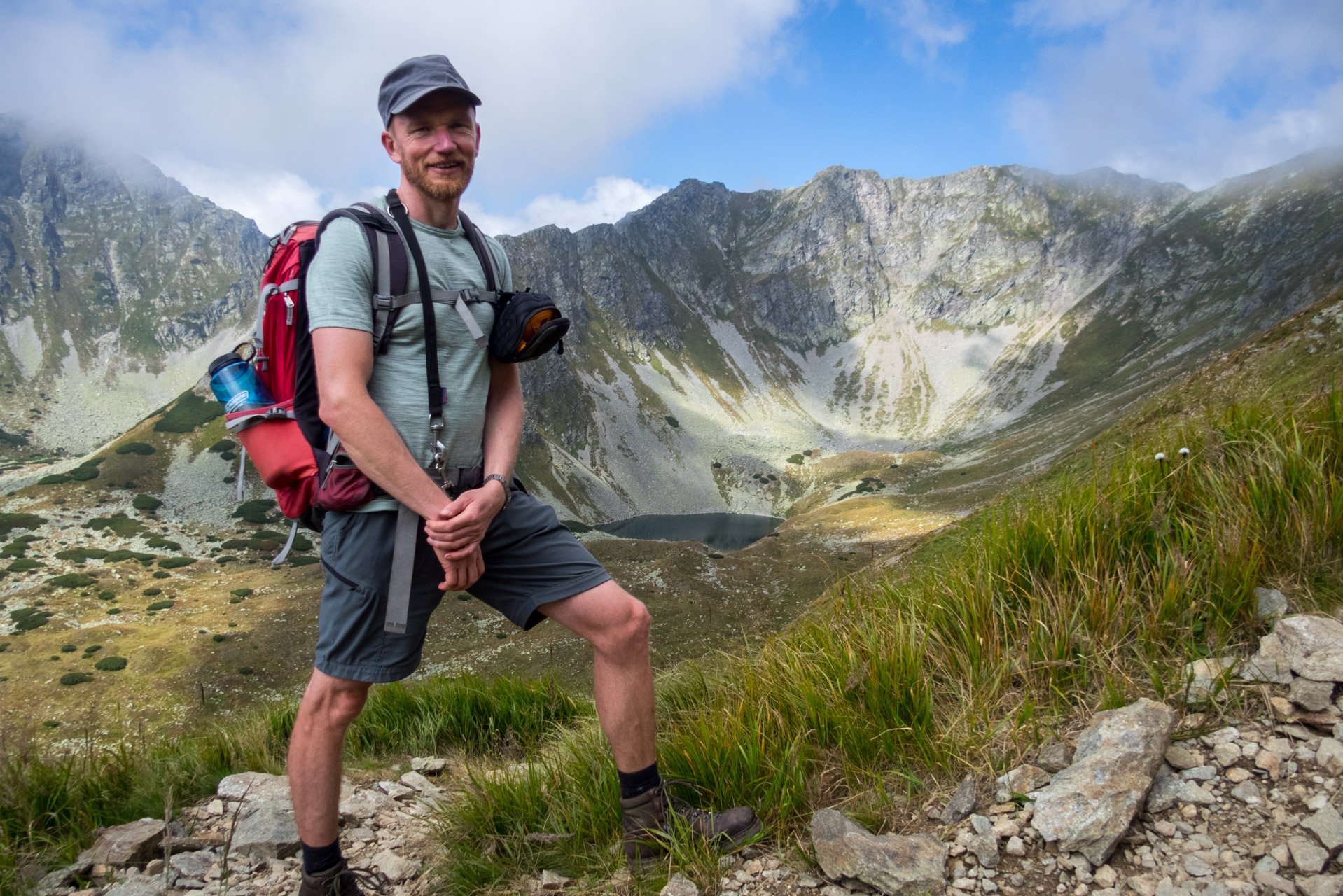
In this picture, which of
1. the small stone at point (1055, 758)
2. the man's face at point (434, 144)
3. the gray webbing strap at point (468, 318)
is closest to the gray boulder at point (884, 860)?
the small stone at point (1055, 758)

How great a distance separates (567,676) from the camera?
35.9 metres

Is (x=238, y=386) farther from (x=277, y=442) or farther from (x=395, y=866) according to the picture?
(x=395, y=866)

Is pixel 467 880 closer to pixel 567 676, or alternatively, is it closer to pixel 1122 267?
pixel 567 676

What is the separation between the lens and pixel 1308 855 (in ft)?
6.84

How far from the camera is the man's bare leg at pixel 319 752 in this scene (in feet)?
10.4

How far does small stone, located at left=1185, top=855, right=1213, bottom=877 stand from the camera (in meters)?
2.20

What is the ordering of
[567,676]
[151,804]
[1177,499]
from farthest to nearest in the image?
[567,676] → [151,804] → [1177,499]

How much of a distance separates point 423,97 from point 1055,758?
13.6ft

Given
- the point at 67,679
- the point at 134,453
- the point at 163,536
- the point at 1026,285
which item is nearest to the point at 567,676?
the point at 67,679

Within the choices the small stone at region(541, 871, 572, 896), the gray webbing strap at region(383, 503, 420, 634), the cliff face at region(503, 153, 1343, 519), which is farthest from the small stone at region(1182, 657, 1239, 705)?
the cliff face at region(503, 153, 1343, 519)

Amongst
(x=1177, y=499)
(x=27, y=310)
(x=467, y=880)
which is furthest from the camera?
(x=27, y=310)

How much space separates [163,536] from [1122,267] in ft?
693

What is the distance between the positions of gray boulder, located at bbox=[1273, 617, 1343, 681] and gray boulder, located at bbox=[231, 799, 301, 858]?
4728 millimetres

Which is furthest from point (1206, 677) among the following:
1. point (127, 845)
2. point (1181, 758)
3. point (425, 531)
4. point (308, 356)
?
point (127, 845)
